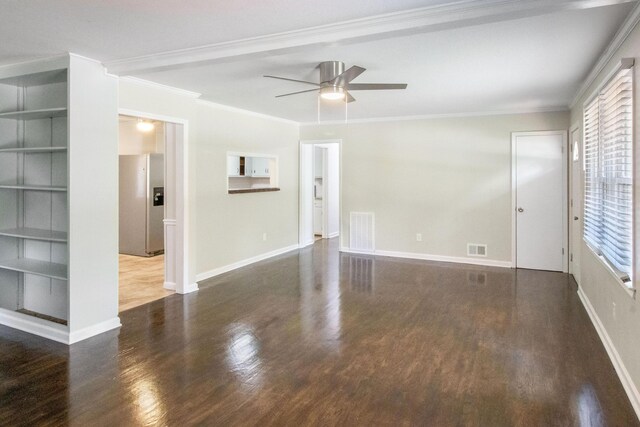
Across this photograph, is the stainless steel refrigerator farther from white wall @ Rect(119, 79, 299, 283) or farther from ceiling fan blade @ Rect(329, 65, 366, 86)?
ceiling fan blade @ Rect(329, 65, 366, 86)

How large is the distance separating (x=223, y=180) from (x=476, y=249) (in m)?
3.92

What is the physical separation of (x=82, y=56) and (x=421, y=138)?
4884mm

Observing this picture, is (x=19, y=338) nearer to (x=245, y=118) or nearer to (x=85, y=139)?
(x=85, y=139)

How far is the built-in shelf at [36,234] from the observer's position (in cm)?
346

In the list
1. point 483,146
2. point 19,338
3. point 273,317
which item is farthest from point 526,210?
point 19,338

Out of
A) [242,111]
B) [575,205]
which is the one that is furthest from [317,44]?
[575,205]

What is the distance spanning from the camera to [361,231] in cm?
731

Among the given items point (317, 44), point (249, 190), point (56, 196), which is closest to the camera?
point (317, 44)

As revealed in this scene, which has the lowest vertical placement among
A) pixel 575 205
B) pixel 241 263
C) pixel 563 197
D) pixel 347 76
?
pixel 241 263

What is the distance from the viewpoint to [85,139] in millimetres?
3463

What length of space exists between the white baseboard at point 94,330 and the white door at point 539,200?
17.4ft

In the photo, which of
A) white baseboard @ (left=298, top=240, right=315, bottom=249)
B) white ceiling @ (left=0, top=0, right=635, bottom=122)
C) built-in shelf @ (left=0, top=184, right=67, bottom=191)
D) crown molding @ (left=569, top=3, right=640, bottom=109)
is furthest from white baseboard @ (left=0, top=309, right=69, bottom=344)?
white baseboard @ (left=298, top=240, right=315, bottom=249)

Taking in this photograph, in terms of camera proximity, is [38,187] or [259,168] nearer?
[38,187]

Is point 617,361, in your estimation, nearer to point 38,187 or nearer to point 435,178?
point 435,178
